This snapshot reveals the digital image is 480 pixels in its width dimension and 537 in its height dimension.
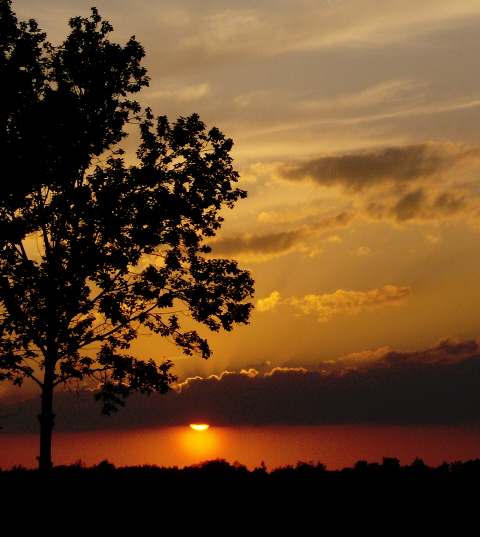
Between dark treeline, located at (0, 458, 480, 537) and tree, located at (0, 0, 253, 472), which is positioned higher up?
tree, located at (0, 0, 253, 472)

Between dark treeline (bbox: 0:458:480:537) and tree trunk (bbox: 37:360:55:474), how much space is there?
10.6ft

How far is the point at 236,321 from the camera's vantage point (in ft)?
96.5

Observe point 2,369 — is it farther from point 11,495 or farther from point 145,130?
point 145,130

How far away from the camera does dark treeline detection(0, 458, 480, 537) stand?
19297 mm

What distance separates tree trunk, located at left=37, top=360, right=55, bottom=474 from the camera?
2861cm

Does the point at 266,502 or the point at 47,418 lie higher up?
the point at 47,418

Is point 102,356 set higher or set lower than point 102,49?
lower

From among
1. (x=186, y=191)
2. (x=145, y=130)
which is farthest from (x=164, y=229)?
(x=145, y=130)

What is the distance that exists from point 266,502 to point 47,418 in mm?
11925

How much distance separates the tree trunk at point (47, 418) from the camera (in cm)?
2861

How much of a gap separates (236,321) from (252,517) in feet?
34.7

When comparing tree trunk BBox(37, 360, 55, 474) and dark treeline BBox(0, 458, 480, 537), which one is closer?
Result: dark treeline BBox(0, 458, 480, 537)

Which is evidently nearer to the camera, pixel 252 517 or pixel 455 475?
pixel 252 517

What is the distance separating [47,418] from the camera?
2931 cm
